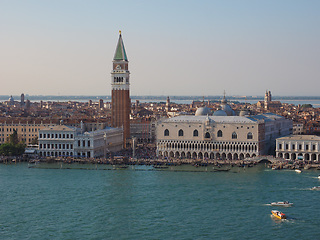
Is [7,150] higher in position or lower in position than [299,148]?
lower

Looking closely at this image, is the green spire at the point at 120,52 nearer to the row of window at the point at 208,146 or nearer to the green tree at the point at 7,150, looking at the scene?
the row of window at the point at 208,146

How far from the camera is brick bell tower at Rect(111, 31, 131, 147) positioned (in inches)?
1291

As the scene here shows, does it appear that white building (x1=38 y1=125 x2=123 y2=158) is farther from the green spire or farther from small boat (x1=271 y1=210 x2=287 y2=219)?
small boat (x1=271 y1=210 x2=287 y2=219)

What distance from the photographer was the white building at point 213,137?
92.1ft

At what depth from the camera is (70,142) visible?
29.0m

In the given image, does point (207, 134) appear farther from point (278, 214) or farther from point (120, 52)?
point (278, 214)

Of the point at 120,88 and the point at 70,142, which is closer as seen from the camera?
the point at 70,142

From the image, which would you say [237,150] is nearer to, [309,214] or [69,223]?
[309,214]

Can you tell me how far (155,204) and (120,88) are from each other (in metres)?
15.6

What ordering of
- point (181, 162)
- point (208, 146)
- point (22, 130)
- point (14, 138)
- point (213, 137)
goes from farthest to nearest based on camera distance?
point (22, 130) < point (14, 138) < point (208, 146) < point (213, 137) < point (181, 162)

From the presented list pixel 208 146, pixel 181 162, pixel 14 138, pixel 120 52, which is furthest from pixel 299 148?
pixel 14 138

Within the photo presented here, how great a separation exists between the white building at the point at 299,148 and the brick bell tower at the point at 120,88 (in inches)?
364

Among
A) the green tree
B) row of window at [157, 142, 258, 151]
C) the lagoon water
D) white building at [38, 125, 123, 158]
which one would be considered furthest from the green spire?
the lagoon water

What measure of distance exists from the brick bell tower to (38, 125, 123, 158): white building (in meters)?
3.60
